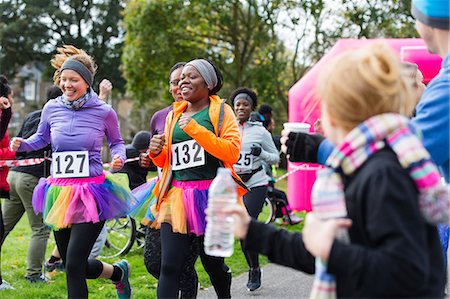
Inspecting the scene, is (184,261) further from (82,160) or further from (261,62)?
(261,62)

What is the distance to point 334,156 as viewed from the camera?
2.18m

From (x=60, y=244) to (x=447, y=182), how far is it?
316 cm

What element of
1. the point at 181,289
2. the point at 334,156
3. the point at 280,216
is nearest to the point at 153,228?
the point at 181,289

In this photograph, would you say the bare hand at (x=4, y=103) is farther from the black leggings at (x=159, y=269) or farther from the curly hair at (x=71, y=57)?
the black leggings at (x=159, y=269)

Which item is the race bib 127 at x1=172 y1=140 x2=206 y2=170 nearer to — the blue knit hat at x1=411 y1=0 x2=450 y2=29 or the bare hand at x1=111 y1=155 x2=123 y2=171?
the bare hand at x1=111 y1=155 x2=123 y2=171

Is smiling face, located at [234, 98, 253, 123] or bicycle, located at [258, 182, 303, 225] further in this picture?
bicycle, located at [258, 182, 303, 225]

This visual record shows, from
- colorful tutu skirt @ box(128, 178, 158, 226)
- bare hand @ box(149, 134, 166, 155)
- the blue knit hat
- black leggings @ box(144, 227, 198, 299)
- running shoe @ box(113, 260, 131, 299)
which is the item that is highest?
the blue knit hat

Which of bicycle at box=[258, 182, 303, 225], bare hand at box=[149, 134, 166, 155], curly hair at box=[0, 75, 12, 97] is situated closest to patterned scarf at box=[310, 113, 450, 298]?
bare hand at box=[149, 134, 166, 155]

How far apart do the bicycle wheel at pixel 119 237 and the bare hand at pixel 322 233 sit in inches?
261

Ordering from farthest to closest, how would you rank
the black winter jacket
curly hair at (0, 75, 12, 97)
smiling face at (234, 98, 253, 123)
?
1. smiling face at (234, 98, 253, 123)
2. curly hair at (0, 75, 12, 97)
3. the black winter jacket

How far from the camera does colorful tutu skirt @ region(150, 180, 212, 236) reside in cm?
466

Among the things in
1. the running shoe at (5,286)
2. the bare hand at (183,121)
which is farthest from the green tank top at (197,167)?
the running shoe at (5,286)

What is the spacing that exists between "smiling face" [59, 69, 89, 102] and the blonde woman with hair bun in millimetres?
3328

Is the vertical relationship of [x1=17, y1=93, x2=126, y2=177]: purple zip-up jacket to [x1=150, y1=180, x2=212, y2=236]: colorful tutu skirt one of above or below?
above
